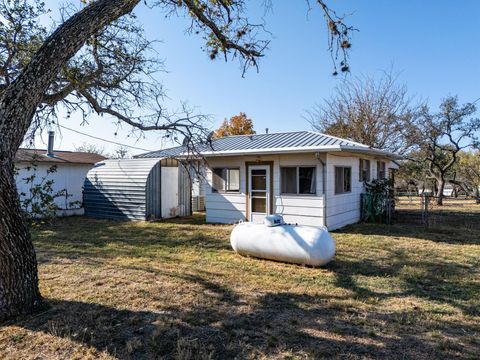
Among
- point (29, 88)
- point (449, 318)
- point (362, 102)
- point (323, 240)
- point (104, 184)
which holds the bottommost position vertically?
point (449, 318)

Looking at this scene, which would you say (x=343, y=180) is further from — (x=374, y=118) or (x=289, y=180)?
(x=374, y=118)

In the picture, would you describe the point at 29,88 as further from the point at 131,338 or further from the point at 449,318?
the point at 449,318

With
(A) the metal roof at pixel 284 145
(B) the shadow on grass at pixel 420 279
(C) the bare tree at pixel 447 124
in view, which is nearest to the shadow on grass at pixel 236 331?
(B) the shadow on grass at pixel 420 279

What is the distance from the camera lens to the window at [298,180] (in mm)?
9970

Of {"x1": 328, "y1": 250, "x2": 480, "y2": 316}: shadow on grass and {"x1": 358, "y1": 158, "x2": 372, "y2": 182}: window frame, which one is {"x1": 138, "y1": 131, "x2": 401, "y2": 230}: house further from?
{"x1": 328, "y1": 250, "x2": 480, "y2": 316}: shadow on grass

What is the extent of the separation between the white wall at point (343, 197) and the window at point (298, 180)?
19.7 inches

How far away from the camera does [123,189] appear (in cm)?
1284

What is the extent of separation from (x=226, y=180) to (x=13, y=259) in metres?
8.37

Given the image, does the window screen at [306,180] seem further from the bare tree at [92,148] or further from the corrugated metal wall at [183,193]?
the bare tree at [92,148]

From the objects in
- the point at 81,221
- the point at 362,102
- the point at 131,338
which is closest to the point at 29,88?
the point at 131,338

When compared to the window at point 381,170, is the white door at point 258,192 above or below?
below

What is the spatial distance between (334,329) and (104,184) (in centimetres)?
1207

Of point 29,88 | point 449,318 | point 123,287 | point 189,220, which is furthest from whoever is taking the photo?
point 189,220

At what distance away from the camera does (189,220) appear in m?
12.7
